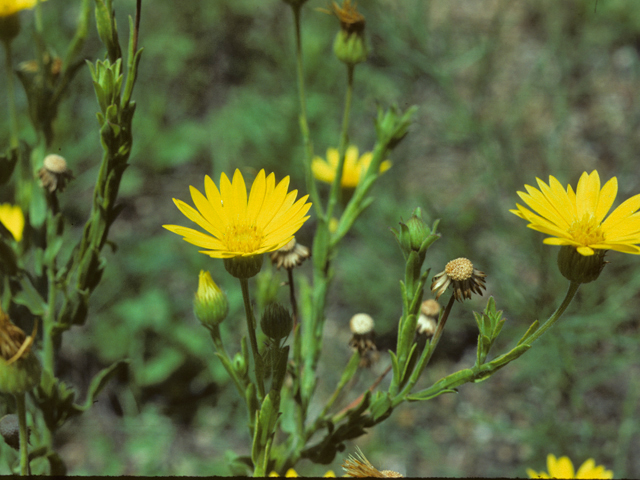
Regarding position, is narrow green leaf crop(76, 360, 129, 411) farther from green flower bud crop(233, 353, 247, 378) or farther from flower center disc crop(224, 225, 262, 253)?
flower center disc crop(224, 225, 262, 253)

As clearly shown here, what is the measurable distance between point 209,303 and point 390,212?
9.45 feet

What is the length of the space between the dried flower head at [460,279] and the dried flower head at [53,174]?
1.02 m

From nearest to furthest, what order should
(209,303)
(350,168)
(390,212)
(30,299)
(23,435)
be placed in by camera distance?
(23,435) → (209,303) → (30,299) → (350,168) → (390,212)

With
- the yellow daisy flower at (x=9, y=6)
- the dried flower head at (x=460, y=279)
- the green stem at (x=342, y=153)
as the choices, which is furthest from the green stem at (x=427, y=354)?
the yellow daisy flower at (x=9, y=6)

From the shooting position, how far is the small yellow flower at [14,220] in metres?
1.42

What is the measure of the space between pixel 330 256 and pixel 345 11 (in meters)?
0.82

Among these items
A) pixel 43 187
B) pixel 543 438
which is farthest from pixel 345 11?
pixel 543 438

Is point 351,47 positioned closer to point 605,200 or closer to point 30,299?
point 605,200

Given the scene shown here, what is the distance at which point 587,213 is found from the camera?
1.18 m

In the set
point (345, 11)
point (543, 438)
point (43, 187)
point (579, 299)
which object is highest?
point (345, 11)

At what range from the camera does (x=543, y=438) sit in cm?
316

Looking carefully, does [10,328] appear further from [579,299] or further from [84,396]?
[579,299]

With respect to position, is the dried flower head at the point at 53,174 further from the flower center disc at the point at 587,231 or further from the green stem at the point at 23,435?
the flower center disc at the point at 587,231

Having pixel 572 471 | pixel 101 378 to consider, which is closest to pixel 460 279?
pixel 572 471
